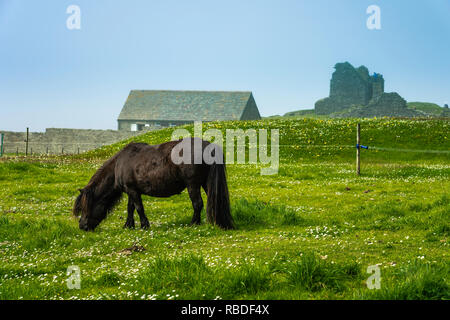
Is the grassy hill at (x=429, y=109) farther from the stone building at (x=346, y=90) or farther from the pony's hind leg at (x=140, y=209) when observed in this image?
the pony's hind leg at (x=140, y=209)

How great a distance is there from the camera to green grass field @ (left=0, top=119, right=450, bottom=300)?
5645 mm

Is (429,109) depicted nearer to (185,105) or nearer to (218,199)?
(185,105)

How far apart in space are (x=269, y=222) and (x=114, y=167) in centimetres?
479

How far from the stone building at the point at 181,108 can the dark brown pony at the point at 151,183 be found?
212 ft

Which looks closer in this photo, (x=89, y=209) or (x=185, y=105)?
(x=89, y=209)

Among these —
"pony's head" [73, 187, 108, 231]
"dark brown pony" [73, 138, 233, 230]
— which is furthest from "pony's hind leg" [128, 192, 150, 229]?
"pony's head" [73, 187, 108, 231]

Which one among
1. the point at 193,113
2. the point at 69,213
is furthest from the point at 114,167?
the point at 193,113

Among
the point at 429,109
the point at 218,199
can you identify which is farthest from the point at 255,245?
the point at 429,109

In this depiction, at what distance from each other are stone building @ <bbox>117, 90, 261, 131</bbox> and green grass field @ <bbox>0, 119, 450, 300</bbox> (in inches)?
2293

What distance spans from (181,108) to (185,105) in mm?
1275

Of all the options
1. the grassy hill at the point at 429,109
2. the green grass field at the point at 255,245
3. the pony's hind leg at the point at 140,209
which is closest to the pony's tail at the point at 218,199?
the green grass field at the point at 255,245

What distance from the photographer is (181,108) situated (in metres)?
80.6
